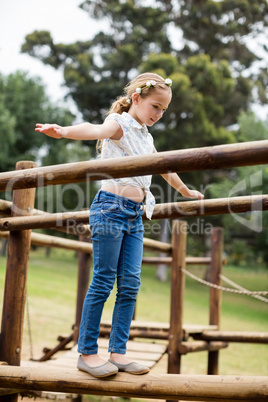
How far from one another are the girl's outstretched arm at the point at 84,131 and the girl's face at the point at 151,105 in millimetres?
171

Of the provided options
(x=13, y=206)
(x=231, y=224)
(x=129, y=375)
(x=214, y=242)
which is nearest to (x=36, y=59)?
(x=231, y=224)

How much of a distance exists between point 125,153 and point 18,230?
3.07ft

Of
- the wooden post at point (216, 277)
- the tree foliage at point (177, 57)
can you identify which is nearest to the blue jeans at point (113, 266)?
the wooden post at point (216, 277)

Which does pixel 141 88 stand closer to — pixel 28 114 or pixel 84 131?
pixel 84 131

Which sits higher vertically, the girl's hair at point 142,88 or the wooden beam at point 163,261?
the girl's hair at point 142,88

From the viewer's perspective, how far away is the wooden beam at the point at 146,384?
208cm

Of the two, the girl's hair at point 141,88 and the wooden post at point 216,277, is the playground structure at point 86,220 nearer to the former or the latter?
the girl's hair at point 141,88

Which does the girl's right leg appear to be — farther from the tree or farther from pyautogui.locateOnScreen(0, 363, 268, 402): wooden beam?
the tree

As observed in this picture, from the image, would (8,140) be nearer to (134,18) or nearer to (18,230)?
(134,18)

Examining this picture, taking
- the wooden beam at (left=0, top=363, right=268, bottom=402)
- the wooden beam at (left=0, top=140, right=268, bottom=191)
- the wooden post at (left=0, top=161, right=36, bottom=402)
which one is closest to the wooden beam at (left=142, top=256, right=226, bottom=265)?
the wooden post at (left=0, top=161, right=36, bottom=402)

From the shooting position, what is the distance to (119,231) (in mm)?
2404

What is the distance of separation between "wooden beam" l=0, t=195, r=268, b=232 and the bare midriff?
58 centimetres

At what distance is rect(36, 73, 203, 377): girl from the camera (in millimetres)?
2336

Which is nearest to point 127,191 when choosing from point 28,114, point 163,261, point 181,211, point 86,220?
point 181,211
